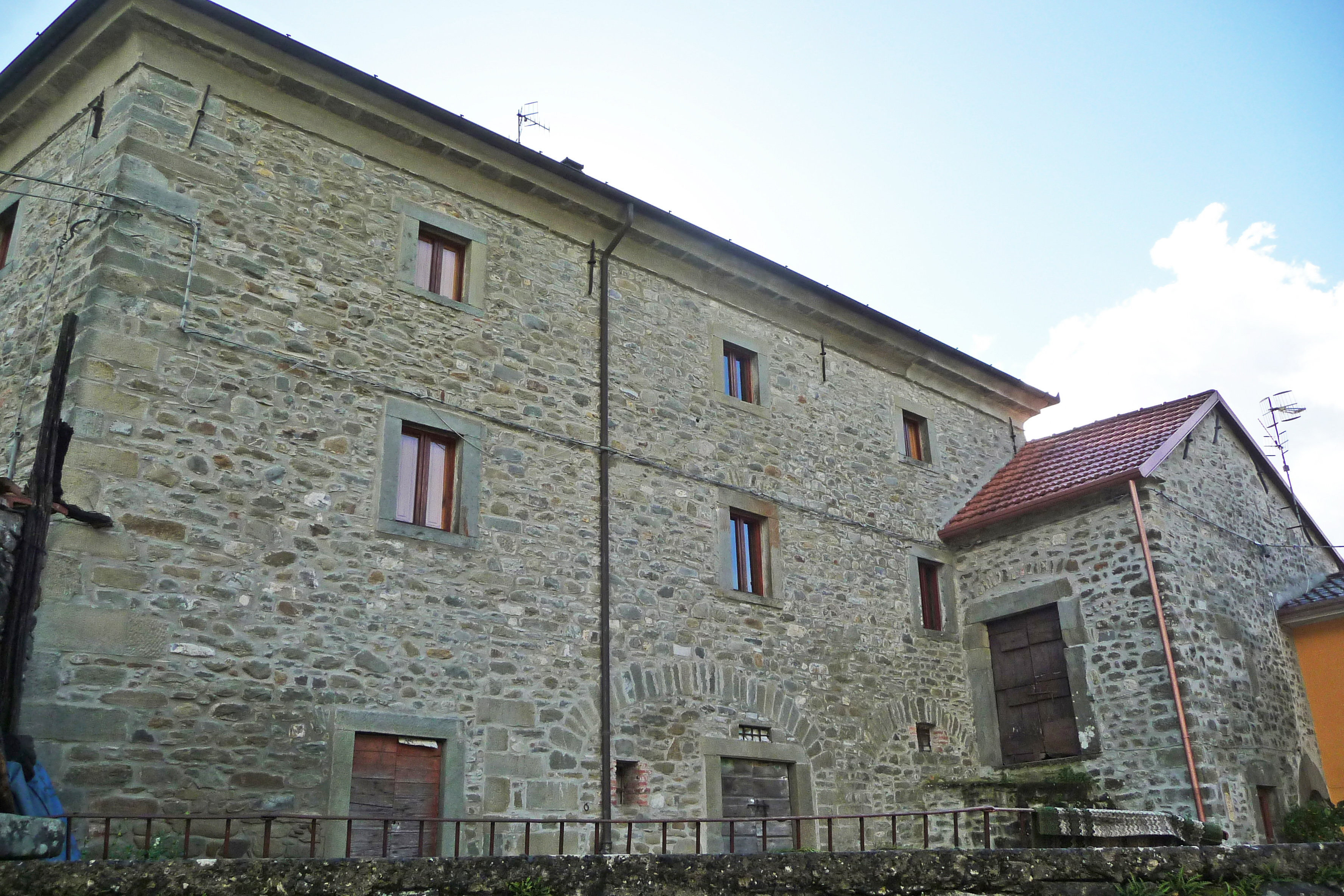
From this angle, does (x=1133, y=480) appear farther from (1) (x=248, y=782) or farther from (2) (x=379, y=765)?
(1) (x=248, y=782)

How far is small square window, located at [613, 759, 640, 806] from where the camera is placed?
10281 millimetres

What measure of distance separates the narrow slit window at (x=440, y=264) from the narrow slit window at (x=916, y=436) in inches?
268

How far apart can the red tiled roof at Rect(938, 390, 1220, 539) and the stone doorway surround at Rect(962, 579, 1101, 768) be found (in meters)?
0.99

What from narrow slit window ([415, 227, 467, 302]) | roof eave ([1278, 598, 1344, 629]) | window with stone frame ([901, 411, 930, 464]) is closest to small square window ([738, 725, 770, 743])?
window with stone frame ([901, 411, 930, 464])

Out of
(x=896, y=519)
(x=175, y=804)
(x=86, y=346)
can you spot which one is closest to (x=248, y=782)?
(x=175, y=804)

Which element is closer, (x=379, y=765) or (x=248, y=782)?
(x=248, y=782)

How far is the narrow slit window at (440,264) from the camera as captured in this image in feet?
34.8

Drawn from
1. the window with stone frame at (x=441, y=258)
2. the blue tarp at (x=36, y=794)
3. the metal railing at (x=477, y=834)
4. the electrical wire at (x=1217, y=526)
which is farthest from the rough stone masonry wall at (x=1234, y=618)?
the blue tarp at (x=36, y=794)

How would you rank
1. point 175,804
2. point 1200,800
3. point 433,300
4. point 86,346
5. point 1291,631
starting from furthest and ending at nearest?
1. point 1291,631
2. point 1200,800
3. point 433,300
4. point 86,346
5. point 175,804

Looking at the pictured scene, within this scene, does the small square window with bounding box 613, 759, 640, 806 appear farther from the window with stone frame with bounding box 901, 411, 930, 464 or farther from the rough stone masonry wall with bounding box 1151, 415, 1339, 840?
the window with stone frame with bounding box 901, 411, 930, 464

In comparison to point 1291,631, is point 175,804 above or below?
below

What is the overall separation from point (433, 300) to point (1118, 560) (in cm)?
809

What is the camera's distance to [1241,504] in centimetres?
1415

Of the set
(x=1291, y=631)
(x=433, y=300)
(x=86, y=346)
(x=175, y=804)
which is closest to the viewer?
(x=175, y=804)
